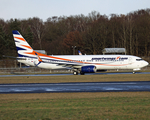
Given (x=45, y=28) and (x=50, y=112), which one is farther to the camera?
(x=45, y=28)

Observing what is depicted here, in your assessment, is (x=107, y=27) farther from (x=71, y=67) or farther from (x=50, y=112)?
(x=50, y=112)

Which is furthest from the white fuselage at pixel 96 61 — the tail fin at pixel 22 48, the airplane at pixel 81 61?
the tail fin at pixel 22 48

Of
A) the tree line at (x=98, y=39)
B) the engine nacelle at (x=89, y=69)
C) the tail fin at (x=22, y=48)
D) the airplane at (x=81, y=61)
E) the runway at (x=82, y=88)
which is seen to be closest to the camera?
the runway at (x=82, y=88)

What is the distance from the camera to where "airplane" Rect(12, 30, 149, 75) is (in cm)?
4238

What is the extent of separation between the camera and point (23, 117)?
32.9 ft

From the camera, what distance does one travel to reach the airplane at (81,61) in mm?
42375

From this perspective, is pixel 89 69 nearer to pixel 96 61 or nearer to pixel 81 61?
pixel 96 61

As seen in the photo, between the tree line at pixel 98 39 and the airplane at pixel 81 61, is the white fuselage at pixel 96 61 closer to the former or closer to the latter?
the airplane at pixel 81 61

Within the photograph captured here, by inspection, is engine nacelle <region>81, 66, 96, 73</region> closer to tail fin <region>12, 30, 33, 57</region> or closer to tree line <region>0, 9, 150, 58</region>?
tail fin <region>12, 30, 33, 57</region>

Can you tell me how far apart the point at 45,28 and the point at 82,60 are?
75.8 meters

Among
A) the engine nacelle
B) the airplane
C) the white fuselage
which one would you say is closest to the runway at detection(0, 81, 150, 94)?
the engine nacelle

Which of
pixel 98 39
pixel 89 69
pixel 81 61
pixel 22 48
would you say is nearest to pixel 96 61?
pixel 89 69

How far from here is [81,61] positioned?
43.8 meters

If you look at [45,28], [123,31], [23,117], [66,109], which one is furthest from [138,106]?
[45,28]
